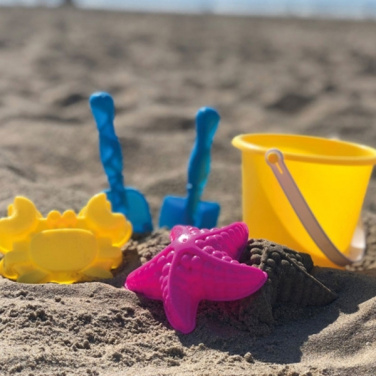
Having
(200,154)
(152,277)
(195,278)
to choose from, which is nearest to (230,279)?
(195,278)

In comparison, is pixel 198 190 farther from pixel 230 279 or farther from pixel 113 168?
pixel 230 279

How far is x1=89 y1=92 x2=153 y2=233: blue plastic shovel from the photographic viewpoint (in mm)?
1848

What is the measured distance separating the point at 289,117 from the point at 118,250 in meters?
2.34

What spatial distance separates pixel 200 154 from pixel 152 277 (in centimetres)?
59

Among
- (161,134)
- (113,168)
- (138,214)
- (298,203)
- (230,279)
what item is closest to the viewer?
(230,279)

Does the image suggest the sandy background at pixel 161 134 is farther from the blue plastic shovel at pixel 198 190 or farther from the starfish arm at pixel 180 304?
the blue plastic shovel at pixel 198 190

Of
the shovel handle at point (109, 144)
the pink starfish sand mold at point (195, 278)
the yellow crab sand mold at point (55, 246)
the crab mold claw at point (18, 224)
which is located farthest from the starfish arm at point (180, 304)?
the shovel handle at point (109, 144)

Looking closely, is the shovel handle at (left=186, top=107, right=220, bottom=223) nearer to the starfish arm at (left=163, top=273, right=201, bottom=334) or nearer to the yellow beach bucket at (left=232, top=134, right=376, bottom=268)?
the yellow beach bucket at (left=232, top=134, right=376, bottom=268)

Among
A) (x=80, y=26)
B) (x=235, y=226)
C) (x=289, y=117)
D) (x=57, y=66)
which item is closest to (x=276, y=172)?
(x=235, y=226)

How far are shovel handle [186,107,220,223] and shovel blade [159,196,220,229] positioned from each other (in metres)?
0.03

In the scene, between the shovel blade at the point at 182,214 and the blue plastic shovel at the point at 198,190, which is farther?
the shovel blade at the point at 182,214

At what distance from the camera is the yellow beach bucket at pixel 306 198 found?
1.72 m

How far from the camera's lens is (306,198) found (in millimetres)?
1839

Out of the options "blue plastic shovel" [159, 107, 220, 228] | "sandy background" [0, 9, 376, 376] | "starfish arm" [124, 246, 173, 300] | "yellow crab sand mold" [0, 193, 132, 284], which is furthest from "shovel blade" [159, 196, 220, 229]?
"starfish arm" [124, 246, 173, 300]
